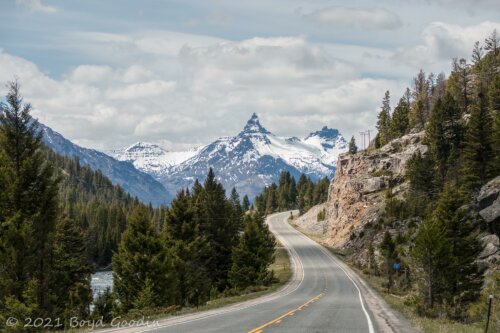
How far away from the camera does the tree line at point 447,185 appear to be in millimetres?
38719

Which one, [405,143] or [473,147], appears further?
[405,143]

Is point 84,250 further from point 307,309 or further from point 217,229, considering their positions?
point 307,309

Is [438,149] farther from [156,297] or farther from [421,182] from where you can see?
[156,297]

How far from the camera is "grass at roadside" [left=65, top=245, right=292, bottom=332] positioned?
2468 centimetres

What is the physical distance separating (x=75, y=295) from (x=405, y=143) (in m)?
73.1

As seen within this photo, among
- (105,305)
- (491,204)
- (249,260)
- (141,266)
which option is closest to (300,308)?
(141,266)

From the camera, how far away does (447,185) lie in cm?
4450

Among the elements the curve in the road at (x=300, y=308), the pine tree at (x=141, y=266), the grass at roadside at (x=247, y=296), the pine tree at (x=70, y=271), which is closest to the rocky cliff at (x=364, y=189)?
the curve in the road at (x=300, y=308)

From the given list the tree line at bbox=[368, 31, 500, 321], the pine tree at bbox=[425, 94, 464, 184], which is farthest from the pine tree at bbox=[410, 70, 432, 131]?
the pine tree at bbox=[425, 94, 464, 184]

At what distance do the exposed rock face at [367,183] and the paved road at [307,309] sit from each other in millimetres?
7192

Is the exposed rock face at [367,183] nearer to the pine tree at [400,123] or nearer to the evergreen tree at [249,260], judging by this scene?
the pine tree at [400,123]

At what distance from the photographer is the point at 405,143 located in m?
98.9

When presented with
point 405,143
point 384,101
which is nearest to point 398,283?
point 405,143

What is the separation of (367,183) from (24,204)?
77862mm
